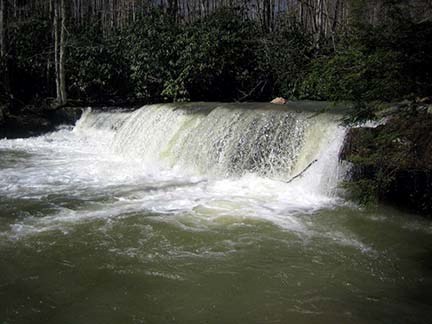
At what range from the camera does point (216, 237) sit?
16.0 feet

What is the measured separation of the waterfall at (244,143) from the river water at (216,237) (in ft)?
0.09

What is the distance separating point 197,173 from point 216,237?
11.1 feet

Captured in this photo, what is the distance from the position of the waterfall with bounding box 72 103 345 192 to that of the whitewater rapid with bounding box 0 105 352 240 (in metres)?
0.02

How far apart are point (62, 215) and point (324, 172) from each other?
378 cm

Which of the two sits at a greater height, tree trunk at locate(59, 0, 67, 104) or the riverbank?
tree trunk at locate(59, 0, 67, 104)

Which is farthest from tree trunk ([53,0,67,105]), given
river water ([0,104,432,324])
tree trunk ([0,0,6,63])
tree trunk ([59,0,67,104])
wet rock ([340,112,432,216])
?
wet rock ([340,112,432,216])

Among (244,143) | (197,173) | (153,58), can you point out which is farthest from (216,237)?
(153,58)

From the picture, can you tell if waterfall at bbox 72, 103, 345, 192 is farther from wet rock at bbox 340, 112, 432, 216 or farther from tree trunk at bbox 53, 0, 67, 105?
tree trunk at bbox 53, 0, 67, 105

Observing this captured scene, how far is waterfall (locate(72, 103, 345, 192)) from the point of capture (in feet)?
22.6

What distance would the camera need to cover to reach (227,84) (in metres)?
14.8

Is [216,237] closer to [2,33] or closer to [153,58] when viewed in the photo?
[153,58]

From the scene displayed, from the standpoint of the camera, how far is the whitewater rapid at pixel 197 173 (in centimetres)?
579

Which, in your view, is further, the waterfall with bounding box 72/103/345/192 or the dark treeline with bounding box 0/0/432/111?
the dark treeline with bounding box 0/0/432/111

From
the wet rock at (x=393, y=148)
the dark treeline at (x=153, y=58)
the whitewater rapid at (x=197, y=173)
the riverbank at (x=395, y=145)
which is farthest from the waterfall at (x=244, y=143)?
the dark treeline at (x=153, y=58)
